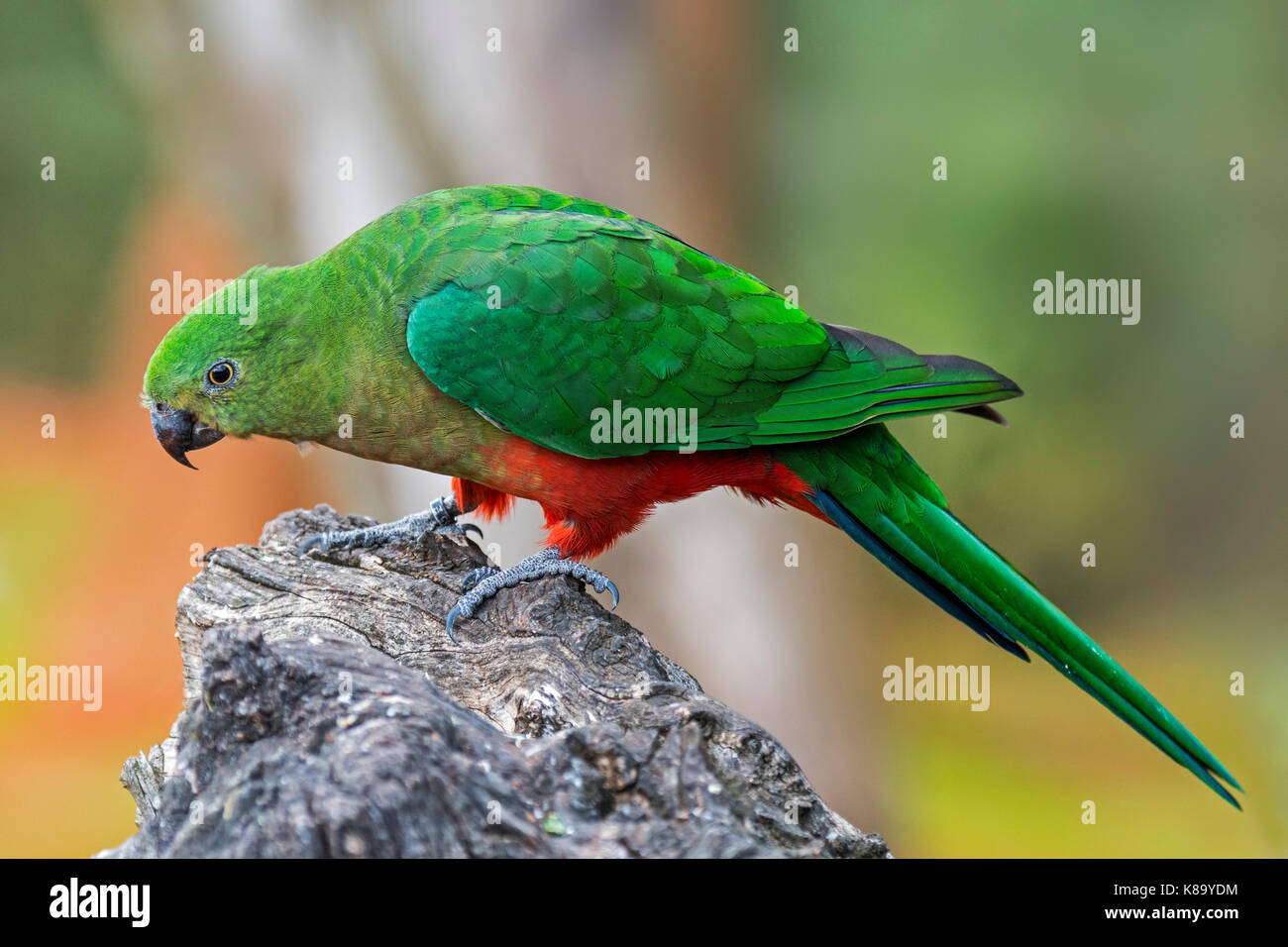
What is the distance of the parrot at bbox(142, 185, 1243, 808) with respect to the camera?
187 inches

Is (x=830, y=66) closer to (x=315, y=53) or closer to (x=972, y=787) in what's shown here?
(x=315, y=53)

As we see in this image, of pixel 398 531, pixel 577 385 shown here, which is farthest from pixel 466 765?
pixel 398 531

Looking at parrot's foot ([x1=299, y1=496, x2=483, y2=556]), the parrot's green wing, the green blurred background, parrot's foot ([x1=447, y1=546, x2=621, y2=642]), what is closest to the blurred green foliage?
the green blurred background

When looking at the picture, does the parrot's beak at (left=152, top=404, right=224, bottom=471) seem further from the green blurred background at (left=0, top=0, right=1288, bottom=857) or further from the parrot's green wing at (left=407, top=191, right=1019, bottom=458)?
the green blurred background at (left=0, top=0, right=1288, bottom=857)

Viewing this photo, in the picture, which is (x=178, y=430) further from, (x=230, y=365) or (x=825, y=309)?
(x=825, y=309)

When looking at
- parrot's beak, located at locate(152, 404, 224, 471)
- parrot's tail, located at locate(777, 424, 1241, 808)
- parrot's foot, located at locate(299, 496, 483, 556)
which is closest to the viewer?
parrot's tail, located at locate(777, 424, 1241, 808)

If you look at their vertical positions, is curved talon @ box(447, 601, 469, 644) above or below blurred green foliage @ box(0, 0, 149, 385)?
below

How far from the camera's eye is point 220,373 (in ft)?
15.8

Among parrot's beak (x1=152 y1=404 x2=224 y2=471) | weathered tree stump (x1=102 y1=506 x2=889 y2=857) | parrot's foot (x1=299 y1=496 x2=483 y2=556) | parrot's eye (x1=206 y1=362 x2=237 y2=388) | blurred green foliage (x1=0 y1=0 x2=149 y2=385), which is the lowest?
weathered tree stump (x1=102 y1=506 x2=889 y2=857)

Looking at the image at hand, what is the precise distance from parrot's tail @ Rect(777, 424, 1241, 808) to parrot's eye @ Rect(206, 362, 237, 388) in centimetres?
263

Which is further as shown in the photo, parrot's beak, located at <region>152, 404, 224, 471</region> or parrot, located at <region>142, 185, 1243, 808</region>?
parrot's beak, located at <region>152, 404, 224, 471</region>

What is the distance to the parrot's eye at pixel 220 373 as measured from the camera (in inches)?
189

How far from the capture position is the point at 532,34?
23.7 ft

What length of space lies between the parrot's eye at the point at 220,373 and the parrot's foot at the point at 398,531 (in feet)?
2.91
